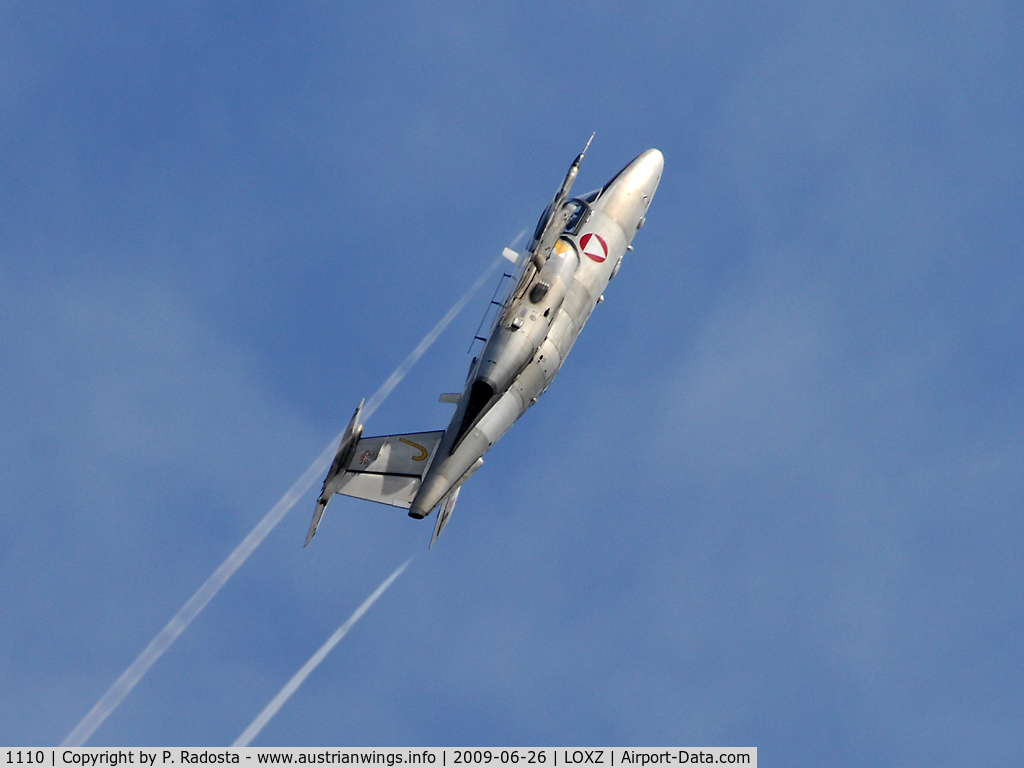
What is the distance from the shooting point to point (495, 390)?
220 ft

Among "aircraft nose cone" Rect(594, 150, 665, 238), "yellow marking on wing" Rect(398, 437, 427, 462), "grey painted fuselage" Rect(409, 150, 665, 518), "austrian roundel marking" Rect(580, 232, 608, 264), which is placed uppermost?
"aircraft nose cone" Rect(594, 150, 665, 238)

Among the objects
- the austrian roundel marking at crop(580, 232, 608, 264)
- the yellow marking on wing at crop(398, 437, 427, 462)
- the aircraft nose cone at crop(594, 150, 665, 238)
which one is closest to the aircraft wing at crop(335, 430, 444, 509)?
the yellow marking on wing at crop(398, 437, 427, 462)

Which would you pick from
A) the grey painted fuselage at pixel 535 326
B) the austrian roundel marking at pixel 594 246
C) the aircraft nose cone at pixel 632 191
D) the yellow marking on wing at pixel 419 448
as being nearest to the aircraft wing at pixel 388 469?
the yellow marking on wing at pixel 419 448

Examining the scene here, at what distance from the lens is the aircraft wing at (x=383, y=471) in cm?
6725

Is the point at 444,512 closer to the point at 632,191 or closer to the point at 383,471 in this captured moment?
the point at 383,471

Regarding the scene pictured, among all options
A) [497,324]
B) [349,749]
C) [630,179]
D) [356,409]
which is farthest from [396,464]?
[630,179]

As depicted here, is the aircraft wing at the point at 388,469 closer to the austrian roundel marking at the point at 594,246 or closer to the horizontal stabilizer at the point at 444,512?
the horizontal stabilizer at the point at 444,512

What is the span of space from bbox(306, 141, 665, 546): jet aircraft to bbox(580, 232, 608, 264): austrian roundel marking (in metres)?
0.17

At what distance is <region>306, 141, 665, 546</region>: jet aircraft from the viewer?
6688 centimetres

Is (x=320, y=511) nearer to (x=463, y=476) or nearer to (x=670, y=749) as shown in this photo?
(x=463, y=476)

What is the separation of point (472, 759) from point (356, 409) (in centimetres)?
1691

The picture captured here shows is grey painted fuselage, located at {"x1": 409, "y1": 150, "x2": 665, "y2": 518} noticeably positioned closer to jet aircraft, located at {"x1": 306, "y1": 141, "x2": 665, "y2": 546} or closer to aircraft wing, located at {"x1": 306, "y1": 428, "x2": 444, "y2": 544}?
jet aircraft, located at {"x1": 306, "y1": 141, "x2": 665, "y2": 546}

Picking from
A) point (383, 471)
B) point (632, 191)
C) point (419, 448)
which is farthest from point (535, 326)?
point (632, 191)

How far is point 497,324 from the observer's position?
225ft
